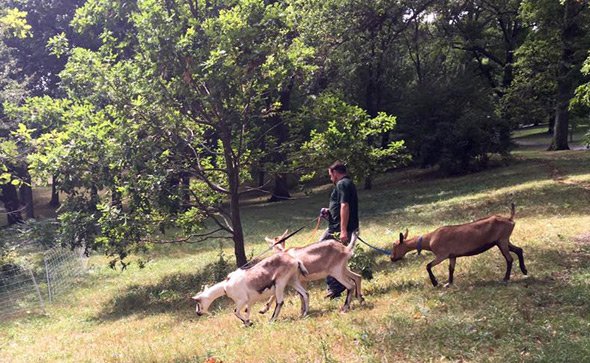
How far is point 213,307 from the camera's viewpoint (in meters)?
11.3

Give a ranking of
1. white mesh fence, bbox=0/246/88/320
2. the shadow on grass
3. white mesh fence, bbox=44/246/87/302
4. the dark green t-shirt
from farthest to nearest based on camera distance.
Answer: white mesh fence, bbox=44/246/87/302 → white mesh fence, bbox=0/246/88/320 → the shadow on grass → the dark green t-shirt

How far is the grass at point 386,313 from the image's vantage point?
5867 millimetres

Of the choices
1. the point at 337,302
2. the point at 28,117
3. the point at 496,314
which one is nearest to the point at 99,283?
the point at 28,117

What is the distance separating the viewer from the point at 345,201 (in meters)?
8.36

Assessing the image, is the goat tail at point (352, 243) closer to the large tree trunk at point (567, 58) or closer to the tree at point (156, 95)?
the tree at point (156, 95)

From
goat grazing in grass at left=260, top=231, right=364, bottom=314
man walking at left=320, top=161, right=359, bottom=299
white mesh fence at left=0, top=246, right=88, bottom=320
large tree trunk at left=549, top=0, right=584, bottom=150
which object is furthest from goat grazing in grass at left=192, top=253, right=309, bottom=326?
large tree trunk at left=549, top=0, right=584, bottom=150

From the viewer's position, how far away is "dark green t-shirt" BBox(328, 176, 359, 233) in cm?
841

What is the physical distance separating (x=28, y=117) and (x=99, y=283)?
21.5ft

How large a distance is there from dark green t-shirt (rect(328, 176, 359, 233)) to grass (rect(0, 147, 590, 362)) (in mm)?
1291

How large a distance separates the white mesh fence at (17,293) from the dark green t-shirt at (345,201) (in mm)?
9076

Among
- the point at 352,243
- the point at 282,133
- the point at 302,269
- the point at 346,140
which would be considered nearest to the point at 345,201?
the point at 352,243

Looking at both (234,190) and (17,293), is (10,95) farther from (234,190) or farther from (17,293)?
(234,190)

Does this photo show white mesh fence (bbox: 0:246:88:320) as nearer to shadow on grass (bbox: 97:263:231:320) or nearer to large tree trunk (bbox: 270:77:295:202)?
shadow on grass (bbox: 97:263:231:320)

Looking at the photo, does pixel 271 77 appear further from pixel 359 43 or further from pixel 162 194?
pixel 359 43
